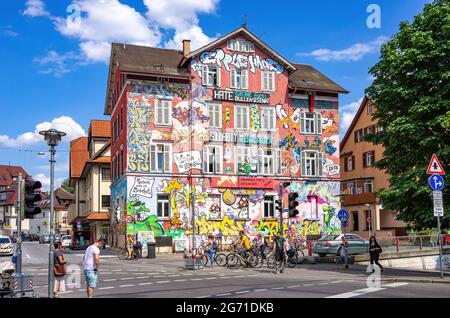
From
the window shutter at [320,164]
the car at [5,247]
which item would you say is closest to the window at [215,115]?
the window shutter at [320,164]

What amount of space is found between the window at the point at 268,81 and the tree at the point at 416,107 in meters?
21.6

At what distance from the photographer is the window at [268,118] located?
1836 inches

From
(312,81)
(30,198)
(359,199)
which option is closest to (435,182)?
(30,198)

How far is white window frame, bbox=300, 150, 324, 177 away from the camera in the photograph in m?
47.7

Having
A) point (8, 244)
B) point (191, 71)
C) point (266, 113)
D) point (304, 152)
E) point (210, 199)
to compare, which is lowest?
point (8, 244)

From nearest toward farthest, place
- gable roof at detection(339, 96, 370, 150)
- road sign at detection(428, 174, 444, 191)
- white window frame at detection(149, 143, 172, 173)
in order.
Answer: road sign at detection(428, 174, 444, 191) → white window frame at detection(149, 143, 172, 173) → gable roof at detection(339, 96, 370, 150)

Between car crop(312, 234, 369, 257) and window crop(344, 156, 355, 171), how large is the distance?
31.9 m

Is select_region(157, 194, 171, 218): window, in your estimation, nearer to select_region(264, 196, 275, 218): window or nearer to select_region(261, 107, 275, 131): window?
select_region(264, 196, 275, 218): window

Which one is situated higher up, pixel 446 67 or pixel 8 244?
pixel 446 67

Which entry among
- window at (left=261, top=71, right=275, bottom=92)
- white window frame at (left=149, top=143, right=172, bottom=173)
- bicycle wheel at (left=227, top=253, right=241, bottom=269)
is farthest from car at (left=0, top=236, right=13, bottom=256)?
bicycle wheel at (left=227, top=253, right=241, bottom=269)
